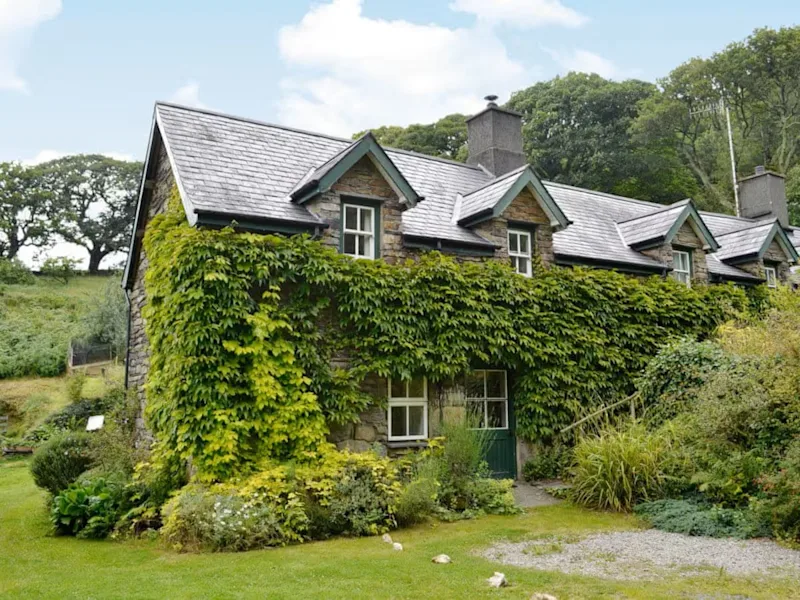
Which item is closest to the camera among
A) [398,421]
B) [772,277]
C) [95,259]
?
[398,421]

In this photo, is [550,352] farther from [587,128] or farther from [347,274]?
[587,128]

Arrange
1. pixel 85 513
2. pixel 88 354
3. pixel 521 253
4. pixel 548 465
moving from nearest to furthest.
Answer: pixel 85 513
pixel 548 465
pixel 521 253
pixel 88 354

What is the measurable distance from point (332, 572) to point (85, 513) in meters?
5.09

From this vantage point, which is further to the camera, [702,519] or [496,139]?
[496,139]

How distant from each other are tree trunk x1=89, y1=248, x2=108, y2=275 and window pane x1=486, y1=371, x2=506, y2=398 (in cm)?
4303

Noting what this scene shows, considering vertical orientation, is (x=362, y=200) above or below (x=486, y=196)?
below

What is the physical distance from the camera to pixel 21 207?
45.3 meters

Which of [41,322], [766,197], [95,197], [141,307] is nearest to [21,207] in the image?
[95,197]

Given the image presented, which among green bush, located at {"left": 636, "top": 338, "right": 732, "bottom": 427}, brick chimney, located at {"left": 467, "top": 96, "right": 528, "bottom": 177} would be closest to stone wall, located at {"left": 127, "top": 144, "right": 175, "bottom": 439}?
brick chimney, located at {"left": 467, "top": 96, "right": 528, "bottom": 177}

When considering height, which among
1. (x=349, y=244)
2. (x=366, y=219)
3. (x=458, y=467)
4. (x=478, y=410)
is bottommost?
(x=458, y=467)

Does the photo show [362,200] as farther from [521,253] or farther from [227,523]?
[227,523]

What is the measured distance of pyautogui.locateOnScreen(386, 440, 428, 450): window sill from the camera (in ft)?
40.8

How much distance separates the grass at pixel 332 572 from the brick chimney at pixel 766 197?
18793 mm

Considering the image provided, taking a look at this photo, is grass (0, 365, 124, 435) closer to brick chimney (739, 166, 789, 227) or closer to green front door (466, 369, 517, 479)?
green front door (466, 369, 517, 479)
